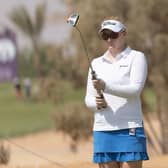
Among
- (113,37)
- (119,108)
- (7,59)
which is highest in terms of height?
(7,59)

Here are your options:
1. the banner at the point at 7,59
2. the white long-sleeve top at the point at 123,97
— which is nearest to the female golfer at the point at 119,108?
the white long-sleeve top at the point at 123,97

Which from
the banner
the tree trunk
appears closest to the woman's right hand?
the tree trunk

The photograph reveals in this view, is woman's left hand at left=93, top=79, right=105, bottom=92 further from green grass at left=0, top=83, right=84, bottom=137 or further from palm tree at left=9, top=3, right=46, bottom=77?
palm tree at left=9, top=3, right=46, bottom=77

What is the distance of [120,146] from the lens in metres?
6.25

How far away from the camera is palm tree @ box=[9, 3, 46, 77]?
5106cm

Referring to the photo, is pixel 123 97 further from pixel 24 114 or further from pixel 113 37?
pixel 24 114

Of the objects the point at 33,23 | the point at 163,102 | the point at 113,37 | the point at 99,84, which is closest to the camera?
the point at 99,84

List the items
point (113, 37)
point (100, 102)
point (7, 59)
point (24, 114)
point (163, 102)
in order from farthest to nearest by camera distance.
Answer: point (7, 59)
point (24, 114)
point (163, 102)
point (113, 37)
point (100, 102)

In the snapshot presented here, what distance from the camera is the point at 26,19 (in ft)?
168

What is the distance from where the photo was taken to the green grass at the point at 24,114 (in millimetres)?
40094

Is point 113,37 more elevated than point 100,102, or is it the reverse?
point 113,37

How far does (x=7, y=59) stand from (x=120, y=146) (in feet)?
186

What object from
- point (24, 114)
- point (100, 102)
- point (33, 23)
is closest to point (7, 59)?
point (33, 23)

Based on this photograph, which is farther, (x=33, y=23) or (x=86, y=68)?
(x=33, y=23)
